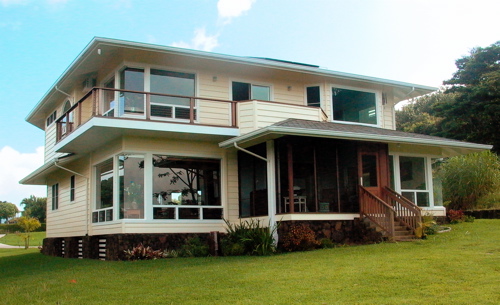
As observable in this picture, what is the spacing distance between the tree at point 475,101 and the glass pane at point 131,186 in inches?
824

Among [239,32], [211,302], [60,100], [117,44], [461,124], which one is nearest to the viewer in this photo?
[211,302]

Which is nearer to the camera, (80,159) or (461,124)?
(80,159)

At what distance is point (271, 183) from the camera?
14.8m

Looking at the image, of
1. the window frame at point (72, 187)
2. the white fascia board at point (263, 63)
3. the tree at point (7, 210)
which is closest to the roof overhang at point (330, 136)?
the white fascia board at point (263, 63)

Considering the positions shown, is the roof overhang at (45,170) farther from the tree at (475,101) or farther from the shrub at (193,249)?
the tree at (475,101)

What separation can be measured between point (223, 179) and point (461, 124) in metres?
18.8

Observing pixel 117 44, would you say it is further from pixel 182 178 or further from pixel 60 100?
pixel 60 100

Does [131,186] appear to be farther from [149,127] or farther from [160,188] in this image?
[149,127]

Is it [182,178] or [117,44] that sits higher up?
[117,44]

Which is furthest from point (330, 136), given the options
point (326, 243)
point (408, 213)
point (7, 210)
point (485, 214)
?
point (7, 210)

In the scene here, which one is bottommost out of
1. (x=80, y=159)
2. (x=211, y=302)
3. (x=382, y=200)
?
(x=211, y=302)

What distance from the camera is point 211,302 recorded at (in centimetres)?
744

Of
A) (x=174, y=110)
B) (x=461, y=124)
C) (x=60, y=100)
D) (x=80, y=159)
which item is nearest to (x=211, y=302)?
(x=174, y=110)

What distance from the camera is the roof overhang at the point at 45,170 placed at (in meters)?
18.0
